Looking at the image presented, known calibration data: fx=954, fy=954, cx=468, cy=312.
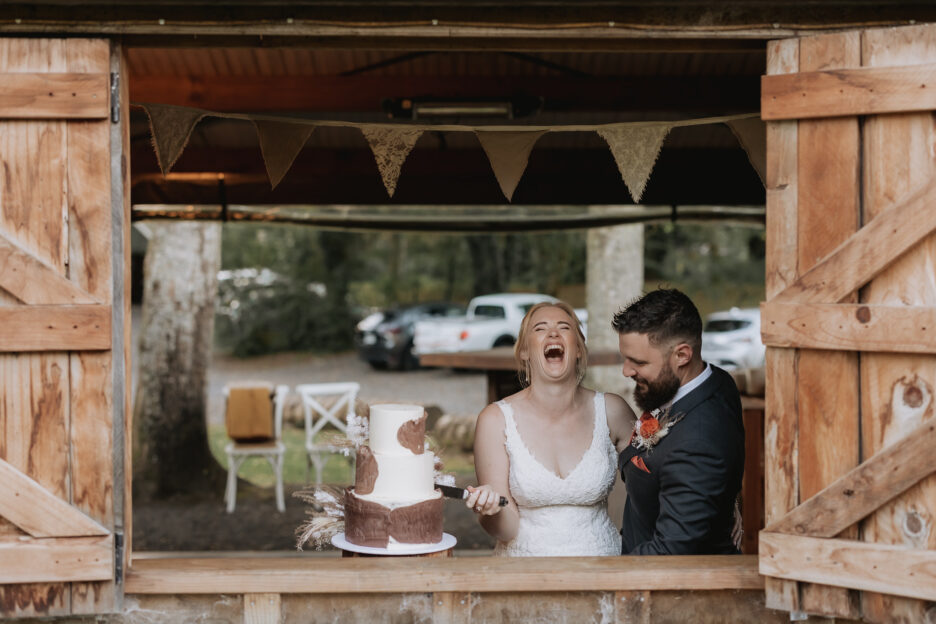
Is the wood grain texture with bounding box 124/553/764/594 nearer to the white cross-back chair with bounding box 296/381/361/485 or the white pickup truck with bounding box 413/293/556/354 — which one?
the white cross-back chair with bounding box 296/381/361/485

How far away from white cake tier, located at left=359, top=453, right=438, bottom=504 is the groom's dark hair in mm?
909

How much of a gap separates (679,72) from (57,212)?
3966 millimetres

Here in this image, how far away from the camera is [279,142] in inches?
152

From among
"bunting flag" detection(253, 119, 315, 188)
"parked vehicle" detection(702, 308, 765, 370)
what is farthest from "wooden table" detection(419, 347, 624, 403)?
"parked vehicle" detection(702, 308, 765, 370)

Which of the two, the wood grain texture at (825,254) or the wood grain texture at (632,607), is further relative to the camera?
the wood grain texture at (632,607)

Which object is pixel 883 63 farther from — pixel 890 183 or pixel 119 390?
pixel 119 390

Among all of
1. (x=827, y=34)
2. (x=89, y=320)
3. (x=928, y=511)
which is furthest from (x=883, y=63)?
(x=89, y=320)

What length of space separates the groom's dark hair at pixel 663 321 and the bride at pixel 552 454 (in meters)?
0.38

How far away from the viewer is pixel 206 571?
309cm

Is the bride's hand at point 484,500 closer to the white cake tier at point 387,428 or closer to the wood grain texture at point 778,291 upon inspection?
the white cake tier at point 387,428

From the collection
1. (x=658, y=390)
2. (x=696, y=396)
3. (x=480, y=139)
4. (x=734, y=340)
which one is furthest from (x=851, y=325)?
(x=734, y=340)

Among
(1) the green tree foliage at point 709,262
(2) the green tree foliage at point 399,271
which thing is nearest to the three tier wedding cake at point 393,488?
(2) the green tree foliage at point 399,271

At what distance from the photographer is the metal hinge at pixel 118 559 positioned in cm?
301

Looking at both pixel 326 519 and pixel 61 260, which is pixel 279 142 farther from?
pixel 326 519
